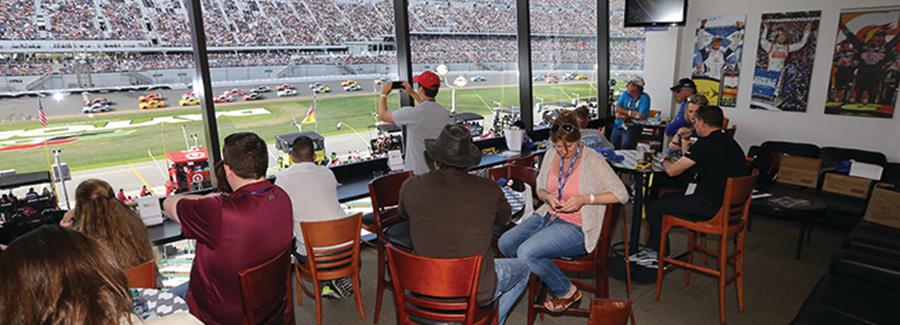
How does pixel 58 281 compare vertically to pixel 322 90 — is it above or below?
below

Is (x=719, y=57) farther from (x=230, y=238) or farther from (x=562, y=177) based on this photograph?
(x=230, y=238)

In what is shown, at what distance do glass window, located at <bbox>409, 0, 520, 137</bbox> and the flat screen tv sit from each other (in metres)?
1.88

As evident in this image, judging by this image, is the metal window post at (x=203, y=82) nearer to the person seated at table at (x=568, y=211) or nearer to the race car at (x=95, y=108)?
the race car at (x=95, y=108)

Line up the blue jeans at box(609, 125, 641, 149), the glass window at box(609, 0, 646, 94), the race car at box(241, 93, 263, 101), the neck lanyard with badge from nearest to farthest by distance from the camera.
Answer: the neck lanyard with badge
the race car at box(241, 93, 263, 101)
the blue jeans at box(609, 125, 641, 149)
the glass window at box(609, 0, 646, 94)

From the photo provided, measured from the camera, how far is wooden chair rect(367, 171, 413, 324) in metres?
3.22

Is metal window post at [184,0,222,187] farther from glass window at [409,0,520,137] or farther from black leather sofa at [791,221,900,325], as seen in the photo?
black leather sofa at [791,221,900,325]

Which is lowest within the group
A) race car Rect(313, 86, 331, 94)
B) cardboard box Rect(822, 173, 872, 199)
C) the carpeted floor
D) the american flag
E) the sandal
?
the carpeted floor

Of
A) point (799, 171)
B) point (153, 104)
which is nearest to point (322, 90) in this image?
point (153, 104)

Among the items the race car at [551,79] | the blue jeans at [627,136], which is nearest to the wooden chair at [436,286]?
the race car at [551,79]

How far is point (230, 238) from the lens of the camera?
202 cm

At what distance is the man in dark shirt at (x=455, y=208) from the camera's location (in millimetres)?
2150

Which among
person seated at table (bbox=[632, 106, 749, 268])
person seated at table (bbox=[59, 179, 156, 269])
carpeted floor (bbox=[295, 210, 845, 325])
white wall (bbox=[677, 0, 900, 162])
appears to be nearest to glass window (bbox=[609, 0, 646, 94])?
white wall (bbox=[677, 0, 900, 162])

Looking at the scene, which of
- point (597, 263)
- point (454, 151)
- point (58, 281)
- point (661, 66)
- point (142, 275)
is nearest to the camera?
point (58, 281)

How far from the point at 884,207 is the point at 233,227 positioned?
4637 mm
